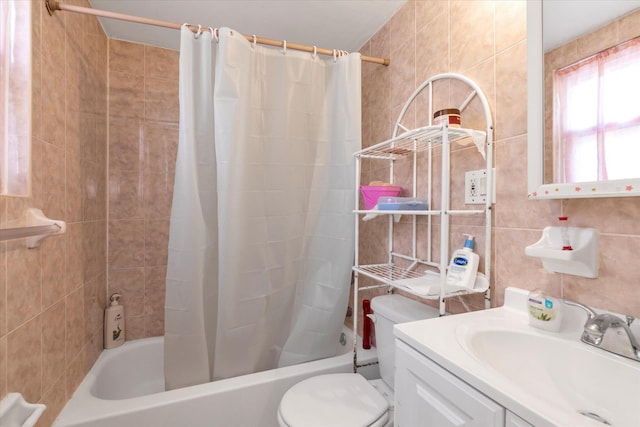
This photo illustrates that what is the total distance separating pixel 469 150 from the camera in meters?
1.13

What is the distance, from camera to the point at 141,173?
1.92 meters

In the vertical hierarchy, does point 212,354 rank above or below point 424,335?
below

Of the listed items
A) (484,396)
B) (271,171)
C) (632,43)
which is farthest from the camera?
(271,171)

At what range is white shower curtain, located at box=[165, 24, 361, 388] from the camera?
1.31 meters

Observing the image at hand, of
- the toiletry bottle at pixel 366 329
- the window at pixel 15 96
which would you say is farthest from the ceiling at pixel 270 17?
the toiletry bottle at pixel 366 329

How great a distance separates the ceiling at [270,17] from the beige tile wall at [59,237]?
0.21 m

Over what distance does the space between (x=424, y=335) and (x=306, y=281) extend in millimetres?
872

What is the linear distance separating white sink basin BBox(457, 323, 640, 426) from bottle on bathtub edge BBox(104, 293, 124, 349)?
1.93 m

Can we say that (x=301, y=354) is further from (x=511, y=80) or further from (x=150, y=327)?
(x=511, y=80)

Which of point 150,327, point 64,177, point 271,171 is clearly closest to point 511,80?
point 271,171

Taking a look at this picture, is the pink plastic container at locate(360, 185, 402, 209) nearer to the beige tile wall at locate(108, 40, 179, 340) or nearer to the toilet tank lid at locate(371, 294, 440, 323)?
the toilet tank lid at locate(371, 294, 440, 323)

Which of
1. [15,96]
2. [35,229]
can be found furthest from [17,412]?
[15,96]

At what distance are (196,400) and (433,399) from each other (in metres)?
0.99

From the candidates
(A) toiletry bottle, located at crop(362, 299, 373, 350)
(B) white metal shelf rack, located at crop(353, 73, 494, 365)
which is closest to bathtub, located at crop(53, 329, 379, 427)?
(A) toiletry bottle, located at crop(362, 299, 373, 350)
